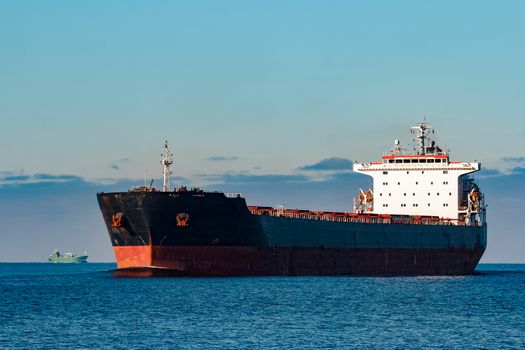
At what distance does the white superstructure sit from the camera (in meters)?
77.9

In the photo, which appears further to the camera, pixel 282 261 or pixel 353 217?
pixel 353 217

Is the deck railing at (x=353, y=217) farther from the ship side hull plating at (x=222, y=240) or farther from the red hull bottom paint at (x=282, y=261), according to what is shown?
the red hull bottom paint at (x=282, y=261)

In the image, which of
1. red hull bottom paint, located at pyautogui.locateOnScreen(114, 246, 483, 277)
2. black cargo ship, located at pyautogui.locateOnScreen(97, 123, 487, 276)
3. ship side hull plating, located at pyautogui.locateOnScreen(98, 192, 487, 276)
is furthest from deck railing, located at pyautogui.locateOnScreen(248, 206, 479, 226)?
red hull bottom paint, located at pyautogui.locateOnScreen(114, 246, 483, 277)

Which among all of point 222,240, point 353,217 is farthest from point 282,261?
point 353,217

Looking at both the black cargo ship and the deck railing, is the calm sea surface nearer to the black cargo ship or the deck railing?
the black cargo ship

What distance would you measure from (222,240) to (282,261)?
6.08m

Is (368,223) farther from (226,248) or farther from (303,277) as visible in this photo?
(226,248)

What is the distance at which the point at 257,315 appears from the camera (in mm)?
42062

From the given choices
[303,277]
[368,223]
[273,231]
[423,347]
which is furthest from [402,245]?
[423,347]

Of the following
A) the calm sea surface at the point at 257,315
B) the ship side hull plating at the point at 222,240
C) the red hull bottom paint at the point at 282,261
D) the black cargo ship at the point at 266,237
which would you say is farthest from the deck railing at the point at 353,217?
the calm sea surface at the point at 257,315

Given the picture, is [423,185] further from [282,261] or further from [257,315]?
[257,315]

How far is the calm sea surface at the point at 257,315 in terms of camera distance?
35.2m

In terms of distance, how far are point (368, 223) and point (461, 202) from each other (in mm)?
13674

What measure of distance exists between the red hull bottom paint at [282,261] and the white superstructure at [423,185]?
11.9ft
